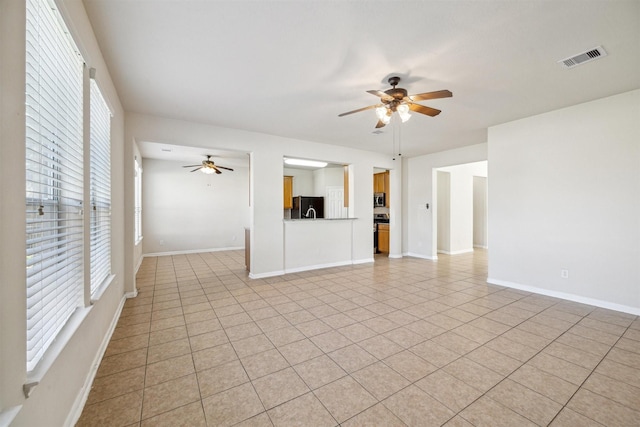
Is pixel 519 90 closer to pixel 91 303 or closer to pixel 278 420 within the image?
pixel 278 420

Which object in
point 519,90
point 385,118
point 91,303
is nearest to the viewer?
point 91,303

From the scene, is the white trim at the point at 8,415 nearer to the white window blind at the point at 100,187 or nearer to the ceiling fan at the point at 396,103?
the white window blind at the point at 100,187

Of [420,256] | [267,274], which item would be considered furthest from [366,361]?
[420,256]

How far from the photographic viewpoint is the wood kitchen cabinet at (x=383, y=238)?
24.8ft

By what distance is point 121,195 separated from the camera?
11.6 ft

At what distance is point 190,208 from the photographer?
7.64 meters

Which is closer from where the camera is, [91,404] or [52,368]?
[52,368]

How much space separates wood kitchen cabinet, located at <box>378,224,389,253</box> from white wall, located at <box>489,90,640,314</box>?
126 inches

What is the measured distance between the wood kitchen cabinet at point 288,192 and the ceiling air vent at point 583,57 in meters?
6.88

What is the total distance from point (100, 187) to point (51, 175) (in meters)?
1.30

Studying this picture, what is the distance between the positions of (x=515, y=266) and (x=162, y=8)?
17.7ft

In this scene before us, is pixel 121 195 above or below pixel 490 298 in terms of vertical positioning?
above

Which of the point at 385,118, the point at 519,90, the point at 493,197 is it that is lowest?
the point at 493,197

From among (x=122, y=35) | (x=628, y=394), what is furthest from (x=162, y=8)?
(x=628, y=394)
